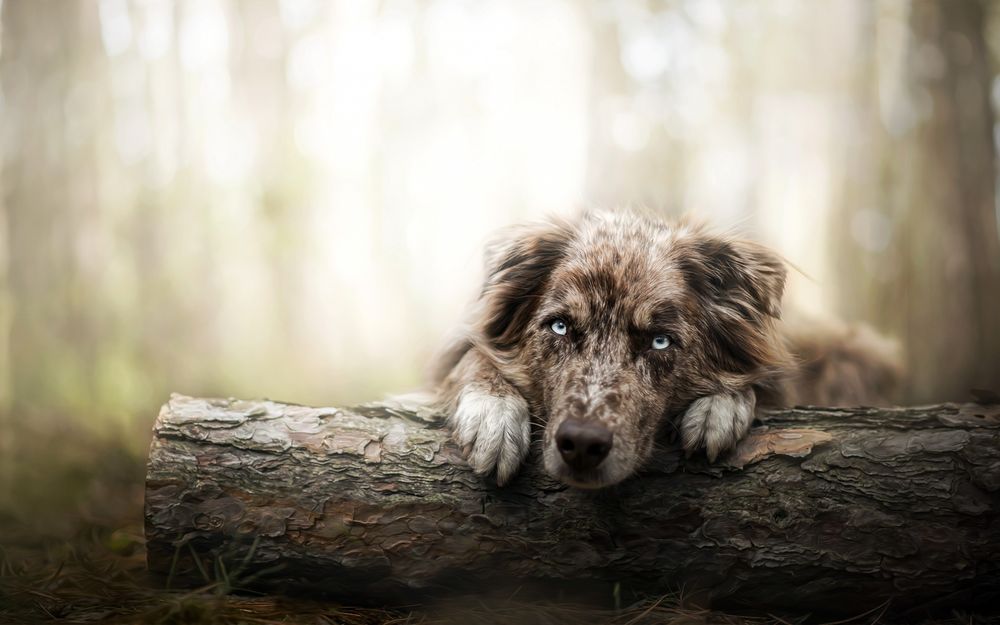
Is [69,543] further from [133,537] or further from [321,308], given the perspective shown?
[321,308]

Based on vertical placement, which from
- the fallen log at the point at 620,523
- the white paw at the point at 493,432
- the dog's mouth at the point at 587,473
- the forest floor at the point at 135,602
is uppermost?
the white paw at the point at 493,432

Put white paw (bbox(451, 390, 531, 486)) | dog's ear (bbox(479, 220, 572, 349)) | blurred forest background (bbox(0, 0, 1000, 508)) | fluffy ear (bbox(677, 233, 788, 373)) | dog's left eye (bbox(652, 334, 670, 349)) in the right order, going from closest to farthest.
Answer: white paw (bbox(451, 390, 531, 486)), dog's left eye (bbox(652, 334, 670, 349)), fluffy ear (bbox(677, 233, 788, 373)), dog's ear (bbox(479, 220, 572, 349)), blurred forest background (bbox(0, 0, 1000, 508))

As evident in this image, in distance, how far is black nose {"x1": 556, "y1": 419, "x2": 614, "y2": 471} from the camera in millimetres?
2742

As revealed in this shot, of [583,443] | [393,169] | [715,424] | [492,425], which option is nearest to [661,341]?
[715,424]

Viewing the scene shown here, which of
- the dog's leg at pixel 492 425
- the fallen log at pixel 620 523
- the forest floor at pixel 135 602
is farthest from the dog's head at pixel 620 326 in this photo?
the forest floor at pixel 135 602

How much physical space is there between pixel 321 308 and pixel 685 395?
38.9 ft

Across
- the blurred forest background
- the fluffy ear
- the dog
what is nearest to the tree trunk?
the blurred forest background

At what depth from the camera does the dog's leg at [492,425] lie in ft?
9.84

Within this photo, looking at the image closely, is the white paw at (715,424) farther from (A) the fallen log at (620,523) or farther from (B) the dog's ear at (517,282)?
(B) the dog's ear at (517,282)

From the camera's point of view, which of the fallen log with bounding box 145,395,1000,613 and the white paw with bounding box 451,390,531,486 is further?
the white paw with bounding box 451,390,531,486

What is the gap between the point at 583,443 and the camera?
8.99 ft

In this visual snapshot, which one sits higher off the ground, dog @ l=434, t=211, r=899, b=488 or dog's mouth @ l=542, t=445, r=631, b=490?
dog @ l=434, t=211, r=899, b=488

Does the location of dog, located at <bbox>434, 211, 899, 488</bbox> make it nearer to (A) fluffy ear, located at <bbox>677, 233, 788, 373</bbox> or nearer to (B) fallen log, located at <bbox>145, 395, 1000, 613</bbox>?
(A) fluffy ear, located at <bbox>677, 233, 788, 373</bbox>

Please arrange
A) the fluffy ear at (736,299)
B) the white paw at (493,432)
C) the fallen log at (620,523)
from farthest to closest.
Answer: the fluffy ear at (736,299)
the white paw at (493,432)
the fallen log at (620,523)
